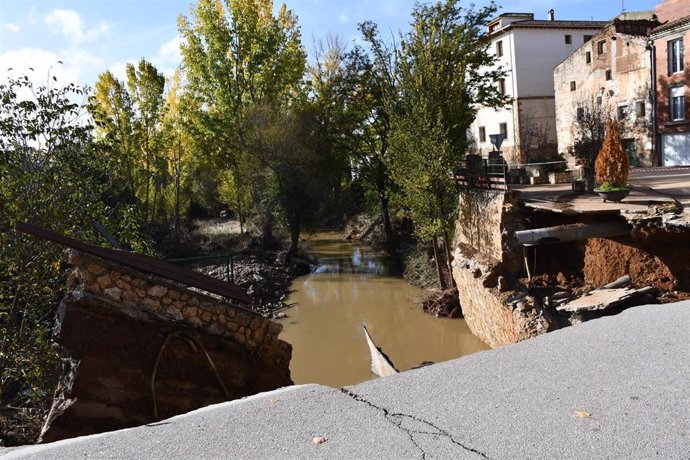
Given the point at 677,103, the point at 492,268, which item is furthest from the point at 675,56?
the point at 492,268

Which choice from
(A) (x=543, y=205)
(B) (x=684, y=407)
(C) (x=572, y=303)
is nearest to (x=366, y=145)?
(A) (x=543, y=205)

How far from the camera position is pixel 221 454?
5.04 m

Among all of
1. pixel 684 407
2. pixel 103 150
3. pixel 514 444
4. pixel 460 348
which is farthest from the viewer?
pixel 460 348

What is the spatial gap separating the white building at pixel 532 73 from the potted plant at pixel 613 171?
2556cm

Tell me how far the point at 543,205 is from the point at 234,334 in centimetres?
1101

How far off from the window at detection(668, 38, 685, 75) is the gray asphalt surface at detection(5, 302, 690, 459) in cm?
2720

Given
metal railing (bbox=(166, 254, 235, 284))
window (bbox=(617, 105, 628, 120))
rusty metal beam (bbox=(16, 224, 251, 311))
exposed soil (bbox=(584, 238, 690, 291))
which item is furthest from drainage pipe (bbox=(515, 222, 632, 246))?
window (bbox=(617, 105, 628, 120))

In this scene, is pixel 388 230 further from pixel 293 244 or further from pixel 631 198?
pixel 631 198

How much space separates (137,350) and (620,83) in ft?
106

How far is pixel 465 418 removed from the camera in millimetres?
5555

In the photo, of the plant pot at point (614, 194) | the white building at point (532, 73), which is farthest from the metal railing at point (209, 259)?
the white building at point (532, 73)

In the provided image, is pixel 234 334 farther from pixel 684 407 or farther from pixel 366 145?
pixel 366 145

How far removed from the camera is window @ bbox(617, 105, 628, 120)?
107 ft

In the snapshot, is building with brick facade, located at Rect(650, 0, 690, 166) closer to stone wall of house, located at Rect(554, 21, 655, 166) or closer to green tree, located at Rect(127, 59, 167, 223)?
stone wall of house, located at Rect(554, 21, 655, 166)
